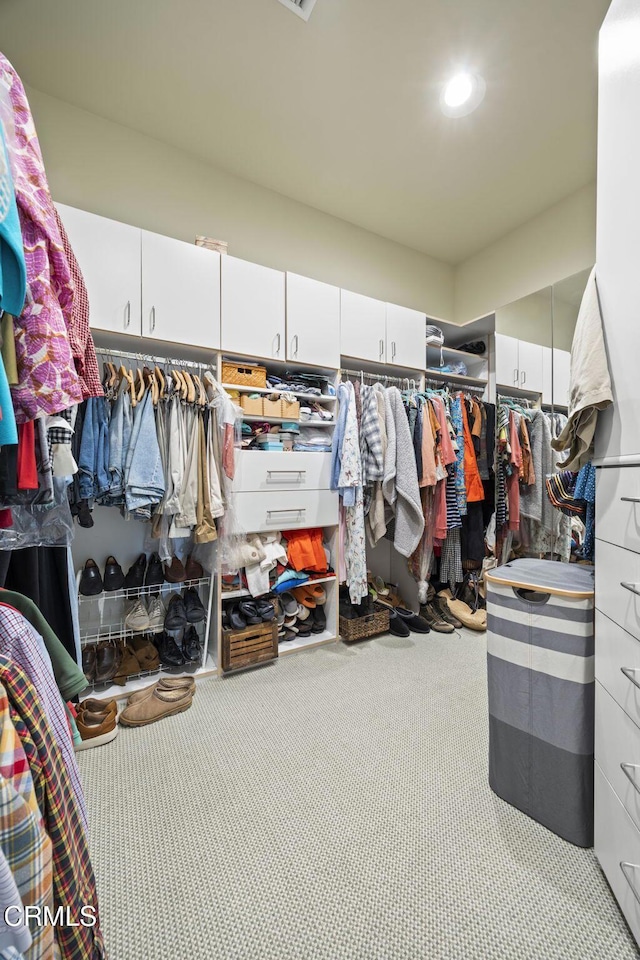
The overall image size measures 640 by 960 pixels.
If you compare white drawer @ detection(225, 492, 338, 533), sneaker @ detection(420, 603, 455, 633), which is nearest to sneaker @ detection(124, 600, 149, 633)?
white drawer @ detection(225, 492, 338, 533)

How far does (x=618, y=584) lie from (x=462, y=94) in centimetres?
248

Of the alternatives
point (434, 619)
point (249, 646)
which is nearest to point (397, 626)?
point (434, 619)

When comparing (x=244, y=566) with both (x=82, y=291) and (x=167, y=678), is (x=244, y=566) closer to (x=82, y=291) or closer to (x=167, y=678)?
(x=167, y=678)

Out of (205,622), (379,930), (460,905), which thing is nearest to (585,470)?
(460,905)

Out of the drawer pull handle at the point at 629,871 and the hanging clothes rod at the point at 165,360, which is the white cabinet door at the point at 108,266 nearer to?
the hanging clothes rod at the point at 165,360

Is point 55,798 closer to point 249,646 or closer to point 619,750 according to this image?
point 619,750

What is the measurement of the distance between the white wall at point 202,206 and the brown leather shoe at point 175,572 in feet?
6.62

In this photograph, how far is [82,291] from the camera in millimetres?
1249

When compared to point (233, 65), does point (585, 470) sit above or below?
below

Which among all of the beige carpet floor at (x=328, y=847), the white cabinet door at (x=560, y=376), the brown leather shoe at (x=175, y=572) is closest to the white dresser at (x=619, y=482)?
the beige carpet floor at (x=328, y=847)

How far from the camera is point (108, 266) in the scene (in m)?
2.00

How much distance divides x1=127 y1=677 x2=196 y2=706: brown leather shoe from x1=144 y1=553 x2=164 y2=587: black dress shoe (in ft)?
1.66

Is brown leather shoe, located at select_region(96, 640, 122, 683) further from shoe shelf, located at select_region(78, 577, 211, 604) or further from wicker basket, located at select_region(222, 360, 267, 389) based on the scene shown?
wicker basket, located at select_region(222, 360, 267, 389)

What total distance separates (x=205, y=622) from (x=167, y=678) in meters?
0.35
